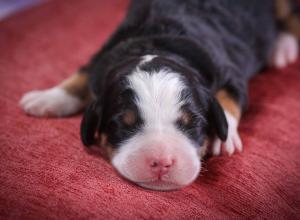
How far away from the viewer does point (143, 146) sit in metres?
1.90

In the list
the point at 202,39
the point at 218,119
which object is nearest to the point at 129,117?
the point at 218,119

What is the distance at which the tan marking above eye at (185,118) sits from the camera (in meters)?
2.00

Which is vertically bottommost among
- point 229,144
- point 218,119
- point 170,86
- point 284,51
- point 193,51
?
point 284,51

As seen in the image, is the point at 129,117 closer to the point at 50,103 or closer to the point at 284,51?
the point at 50,103

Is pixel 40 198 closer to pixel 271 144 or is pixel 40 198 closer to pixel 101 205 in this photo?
pixel 101 205

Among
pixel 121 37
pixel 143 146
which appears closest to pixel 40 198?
pixel 143 146

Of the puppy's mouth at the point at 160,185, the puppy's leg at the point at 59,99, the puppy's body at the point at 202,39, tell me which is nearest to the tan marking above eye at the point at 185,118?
the puppy's mouth at the point at 160,185

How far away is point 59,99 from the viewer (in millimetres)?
2621

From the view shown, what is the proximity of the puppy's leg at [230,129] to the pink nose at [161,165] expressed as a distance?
1.52ft

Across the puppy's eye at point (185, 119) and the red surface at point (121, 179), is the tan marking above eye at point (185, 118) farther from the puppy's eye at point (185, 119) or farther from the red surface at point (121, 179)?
the red surface at point (121, 179)

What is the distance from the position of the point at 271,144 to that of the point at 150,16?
42.8 inches

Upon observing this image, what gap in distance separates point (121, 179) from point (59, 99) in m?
0.83

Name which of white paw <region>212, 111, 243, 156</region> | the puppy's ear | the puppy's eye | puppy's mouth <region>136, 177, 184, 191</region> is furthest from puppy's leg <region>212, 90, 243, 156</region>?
the puppy's ear

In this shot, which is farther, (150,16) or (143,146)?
(150,16)
